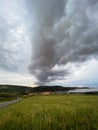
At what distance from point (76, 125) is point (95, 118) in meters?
1.96

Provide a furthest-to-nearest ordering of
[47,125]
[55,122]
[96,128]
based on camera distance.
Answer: [55,122]
[47,125]
[96,128]

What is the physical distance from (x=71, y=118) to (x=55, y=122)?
1.18 metres

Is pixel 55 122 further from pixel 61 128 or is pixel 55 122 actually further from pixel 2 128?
pixel 2 128

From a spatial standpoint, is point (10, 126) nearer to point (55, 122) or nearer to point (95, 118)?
point (55, 122)

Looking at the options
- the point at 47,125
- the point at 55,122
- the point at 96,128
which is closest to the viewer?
the point at 96,128

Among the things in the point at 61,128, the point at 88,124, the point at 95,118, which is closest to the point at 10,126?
the point at 61,128

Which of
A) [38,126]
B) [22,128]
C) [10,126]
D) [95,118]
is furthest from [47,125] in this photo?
[95,118]

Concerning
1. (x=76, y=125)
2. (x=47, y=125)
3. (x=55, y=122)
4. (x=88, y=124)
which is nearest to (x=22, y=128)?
(x=47, y=125)

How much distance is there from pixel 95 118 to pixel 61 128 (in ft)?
8.83

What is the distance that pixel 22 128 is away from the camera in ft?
28.2

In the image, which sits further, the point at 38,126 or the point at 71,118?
the point at 71,118

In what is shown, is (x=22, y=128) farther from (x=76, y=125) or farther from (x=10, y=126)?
(x=76, y=125)

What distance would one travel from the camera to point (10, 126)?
896 centimetres

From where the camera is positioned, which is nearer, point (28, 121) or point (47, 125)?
point (47, 125)
